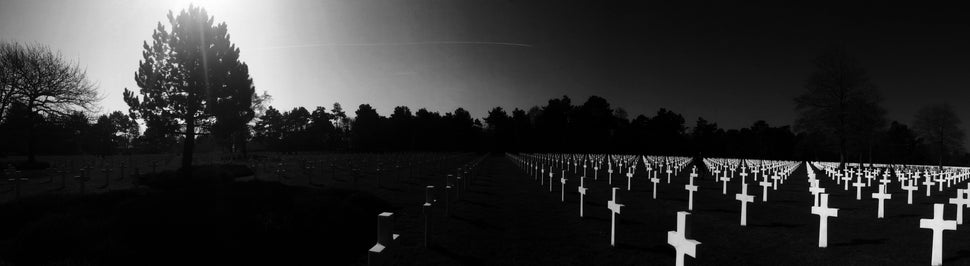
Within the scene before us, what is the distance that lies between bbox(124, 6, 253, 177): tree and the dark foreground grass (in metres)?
13.3

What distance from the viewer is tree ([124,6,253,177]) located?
2280cm

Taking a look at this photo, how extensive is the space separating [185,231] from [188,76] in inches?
748

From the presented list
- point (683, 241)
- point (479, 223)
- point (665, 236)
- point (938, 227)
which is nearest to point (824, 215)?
point (938, 227)

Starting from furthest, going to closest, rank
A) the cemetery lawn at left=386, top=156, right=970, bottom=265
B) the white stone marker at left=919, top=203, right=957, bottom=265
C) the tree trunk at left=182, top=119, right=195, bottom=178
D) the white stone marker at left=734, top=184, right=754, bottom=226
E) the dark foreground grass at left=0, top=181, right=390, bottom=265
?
the tree trunk at left=182, top=119, right=195, bottom=178, the white stone marker at left=734, top=184, right=754, bottom=226, the cemetery lawn at left=386, top=156, right=970, bottom=265, the dark foreground grass at left=0, top=181, right=390, bottom=265, the white stone marker at left=919, top=203, right=957, bottom=265

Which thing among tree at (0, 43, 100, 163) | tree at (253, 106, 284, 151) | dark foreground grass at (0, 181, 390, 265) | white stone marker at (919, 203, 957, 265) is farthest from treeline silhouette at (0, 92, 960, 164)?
white stone marker at (919, 203, 957, 265)

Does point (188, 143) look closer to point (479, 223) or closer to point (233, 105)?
point (233, 105)

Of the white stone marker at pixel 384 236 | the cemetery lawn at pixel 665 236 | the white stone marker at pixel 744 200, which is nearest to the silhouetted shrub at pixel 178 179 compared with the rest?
the cemetery lawn at pixel 665 236

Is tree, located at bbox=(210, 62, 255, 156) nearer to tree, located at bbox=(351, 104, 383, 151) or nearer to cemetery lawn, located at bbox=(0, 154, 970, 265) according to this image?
cemetery lawn, located at bbox=(0, 154, 970, 265)

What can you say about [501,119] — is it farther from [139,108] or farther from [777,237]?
[777,237]

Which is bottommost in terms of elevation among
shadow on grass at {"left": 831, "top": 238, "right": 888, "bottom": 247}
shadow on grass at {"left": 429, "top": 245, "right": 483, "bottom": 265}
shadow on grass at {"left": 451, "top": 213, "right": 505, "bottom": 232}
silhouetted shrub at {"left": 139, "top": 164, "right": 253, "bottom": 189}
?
silhouetted shrub at {"left": 139, "top": 164, "right": 253, "bottom": 189}

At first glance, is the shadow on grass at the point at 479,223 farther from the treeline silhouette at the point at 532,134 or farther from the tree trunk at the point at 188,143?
the treeline silhouette at the point at 532,134

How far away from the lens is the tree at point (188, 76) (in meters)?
22.8

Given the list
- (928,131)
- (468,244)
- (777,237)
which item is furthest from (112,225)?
(928,131)

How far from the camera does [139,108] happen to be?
74.7ft
